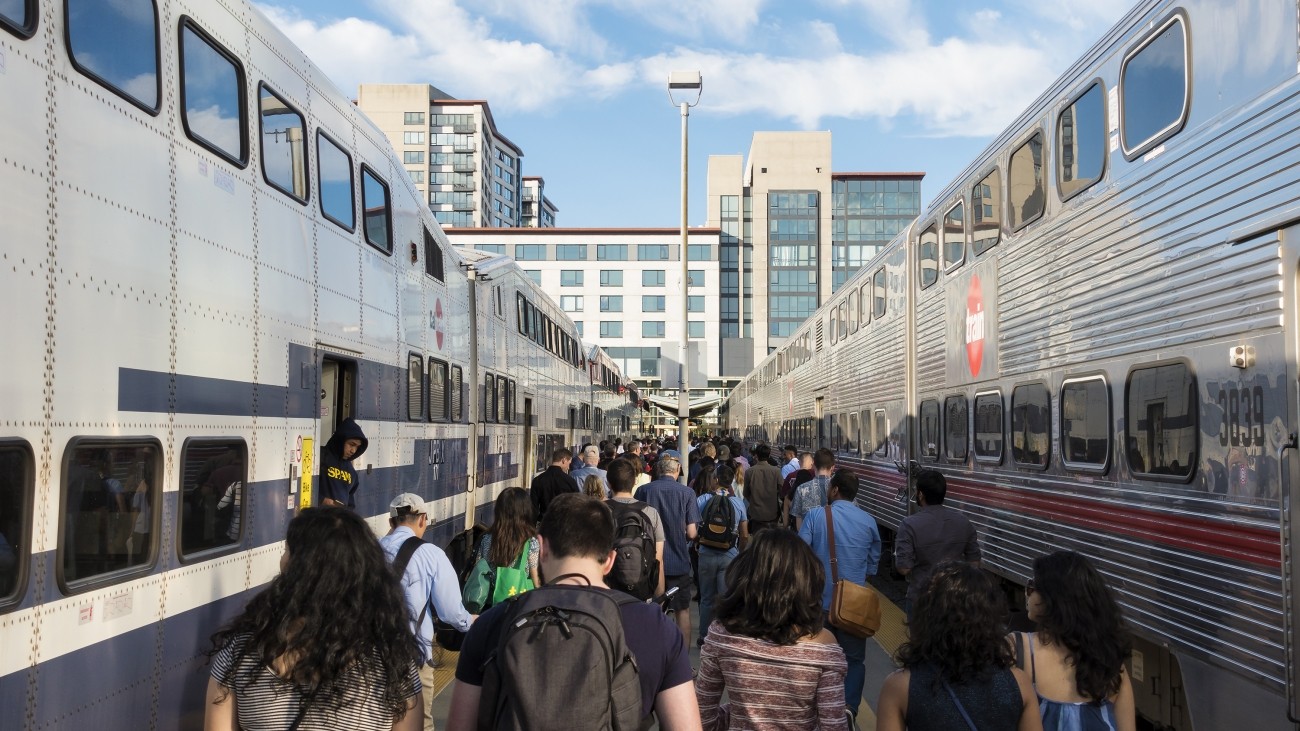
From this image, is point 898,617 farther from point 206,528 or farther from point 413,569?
point 206,528

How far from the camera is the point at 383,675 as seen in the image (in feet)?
A: 10.8

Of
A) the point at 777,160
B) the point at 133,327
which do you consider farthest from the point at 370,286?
the point at 777,160

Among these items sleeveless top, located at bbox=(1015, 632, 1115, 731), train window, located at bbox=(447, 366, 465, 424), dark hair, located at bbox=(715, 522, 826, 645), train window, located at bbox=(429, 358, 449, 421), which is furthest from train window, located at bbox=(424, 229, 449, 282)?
sleeveless top, located at bbox=(1015, 632, 1115, 731)

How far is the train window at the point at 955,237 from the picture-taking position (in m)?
10.4

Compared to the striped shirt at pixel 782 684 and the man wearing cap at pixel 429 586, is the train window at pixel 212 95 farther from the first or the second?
the striped shirt at pixel 782 684

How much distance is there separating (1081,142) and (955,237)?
3525mm

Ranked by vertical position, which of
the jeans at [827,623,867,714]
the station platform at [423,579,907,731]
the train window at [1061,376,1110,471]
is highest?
the train window at [1061,376,1110,471]

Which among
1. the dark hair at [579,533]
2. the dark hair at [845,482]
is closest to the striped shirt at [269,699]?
the dark hair at [579,533]

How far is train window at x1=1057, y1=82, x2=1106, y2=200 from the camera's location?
6922 millimetres

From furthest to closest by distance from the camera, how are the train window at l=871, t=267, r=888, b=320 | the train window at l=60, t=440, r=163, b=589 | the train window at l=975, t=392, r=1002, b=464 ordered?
1. the train window at l=871, t=267, r=888, b=320
2. the train window at l=975, t=392, r=1002, b=464
3. the train window at l=60, t=440, r=163, b=589

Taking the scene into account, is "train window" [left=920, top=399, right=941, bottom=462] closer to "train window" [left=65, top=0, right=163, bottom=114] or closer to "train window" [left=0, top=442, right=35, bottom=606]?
"train window" [left=65, top=0, right=163, bottom=114]

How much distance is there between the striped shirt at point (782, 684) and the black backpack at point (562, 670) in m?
Answer: 0.88

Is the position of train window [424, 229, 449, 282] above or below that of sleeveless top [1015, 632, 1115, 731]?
above

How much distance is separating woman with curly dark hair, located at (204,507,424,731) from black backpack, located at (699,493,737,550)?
5.45 meters
